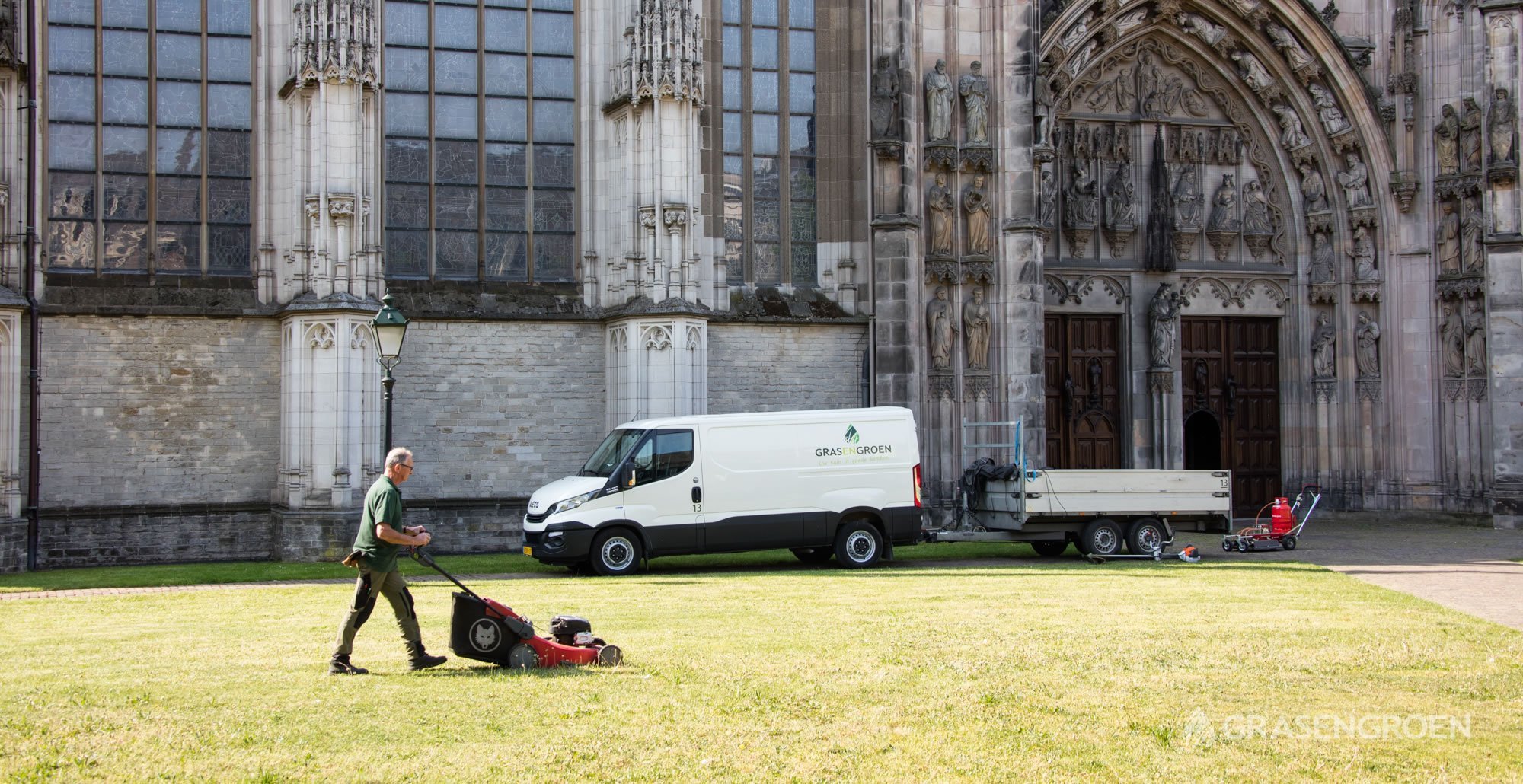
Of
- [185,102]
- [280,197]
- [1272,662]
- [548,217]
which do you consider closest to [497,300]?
[548,217]

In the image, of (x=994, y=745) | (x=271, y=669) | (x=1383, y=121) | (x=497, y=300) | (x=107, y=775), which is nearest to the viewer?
(x=107, y=775)

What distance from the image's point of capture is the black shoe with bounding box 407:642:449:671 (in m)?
9.77

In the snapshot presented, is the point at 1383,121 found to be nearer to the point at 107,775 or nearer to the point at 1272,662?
Answer: the point at 1272,662

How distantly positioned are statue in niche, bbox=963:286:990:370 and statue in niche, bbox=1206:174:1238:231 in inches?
261

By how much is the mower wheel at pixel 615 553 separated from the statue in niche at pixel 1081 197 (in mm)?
12806

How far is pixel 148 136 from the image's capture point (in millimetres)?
20844

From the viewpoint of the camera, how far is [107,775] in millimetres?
6852

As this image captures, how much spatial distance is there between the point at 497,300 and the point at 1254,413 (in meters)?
15.2

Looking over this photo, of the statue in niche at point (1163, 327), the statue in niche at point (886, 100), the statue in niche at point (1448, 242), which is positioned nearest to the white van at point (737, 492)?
the statue in niche at point (886, 100)

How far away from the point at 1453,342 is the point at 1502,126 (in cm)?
402

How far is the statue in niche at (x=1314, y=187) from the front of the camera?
28094mm

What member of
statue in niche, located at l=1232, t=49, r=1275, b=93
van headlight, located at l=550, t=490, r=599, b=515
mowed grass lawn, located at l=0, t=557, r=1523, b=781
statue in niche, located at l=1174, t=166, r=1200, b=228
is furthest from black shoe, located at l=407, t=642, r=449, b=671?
statue in niche, located at l=1232, t=49, r=1275, b=93

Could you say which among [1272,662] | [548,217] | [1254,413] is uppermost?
[548,217]

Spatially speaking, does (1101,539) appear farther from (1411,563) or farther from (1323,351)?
(1323,351)
